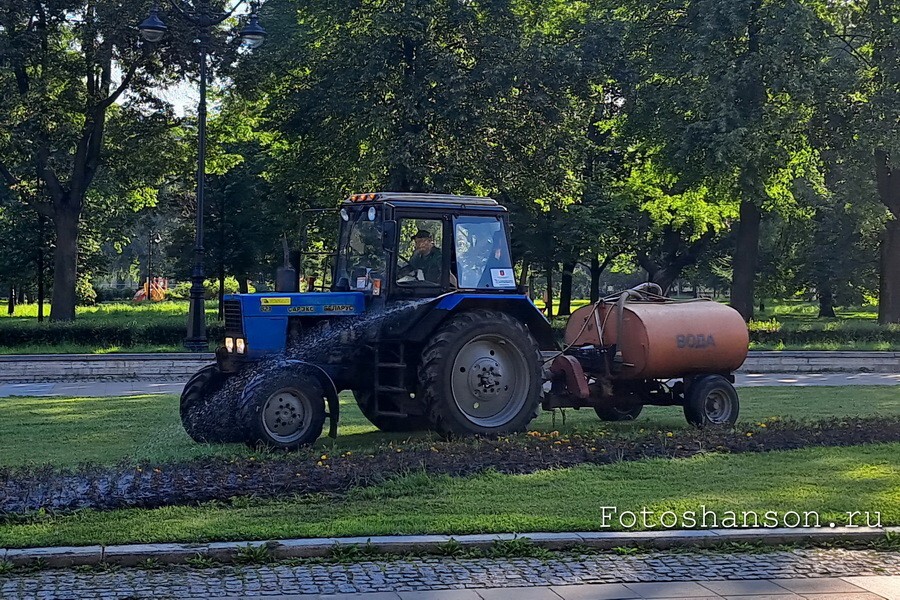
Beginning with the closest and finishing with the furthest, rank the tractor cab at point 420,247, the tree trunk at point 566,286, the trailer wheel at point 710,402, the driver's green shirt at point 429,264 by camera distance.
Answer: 1. the tractor cab at point 420,247
2. the driver's green shirt at point 429,264
3. the trailer wheel at point 710,402
4. the tree trunk at point 566,286

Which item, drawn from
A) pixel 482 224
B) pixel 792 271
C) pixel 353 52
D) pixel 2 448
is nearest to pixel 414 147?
pixel 353 52

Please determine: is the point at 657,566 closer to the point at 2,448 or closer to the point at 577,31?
the point at 2,448

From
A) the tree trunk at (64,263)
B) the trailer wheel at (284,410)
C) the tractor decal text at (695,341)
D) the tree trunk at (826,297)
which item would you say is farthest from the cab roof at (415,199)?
the tree trunk at (826,297)

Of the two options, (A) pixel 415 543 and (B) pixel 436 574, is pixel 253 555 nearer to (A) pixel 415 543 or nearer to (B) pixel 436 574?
(A) pixel 415 543

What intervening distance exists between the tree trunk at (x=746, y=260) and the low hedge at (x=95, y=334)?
17.9 metres

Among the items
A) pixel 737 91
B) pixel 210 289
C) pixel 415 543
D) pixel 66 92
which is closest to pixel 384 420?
pixel 415 543

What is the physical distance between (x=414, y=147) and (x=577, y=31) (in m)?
8.51

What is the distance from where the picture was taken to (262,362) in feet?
41.4

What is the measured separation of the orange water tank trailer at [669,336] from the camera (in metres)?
14.3

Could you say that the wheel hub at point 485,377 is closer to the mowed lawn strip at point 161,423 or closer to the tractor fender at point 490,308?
the tractor fender at point 490,308

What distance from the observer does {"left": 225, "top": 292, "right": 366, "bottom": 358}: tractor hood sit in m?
12.8

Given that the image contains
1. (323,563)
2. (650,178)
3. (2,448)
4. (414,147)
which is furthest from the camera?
(650,178)

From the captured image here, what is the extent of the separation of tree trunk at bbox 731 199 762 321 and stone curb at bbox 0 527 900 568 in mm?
28383

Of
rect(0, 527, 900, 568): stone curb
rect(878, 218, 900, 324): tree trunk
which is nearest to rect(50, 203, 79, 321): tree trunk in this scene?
rect(878, 218, 900, 324): tree trunk
